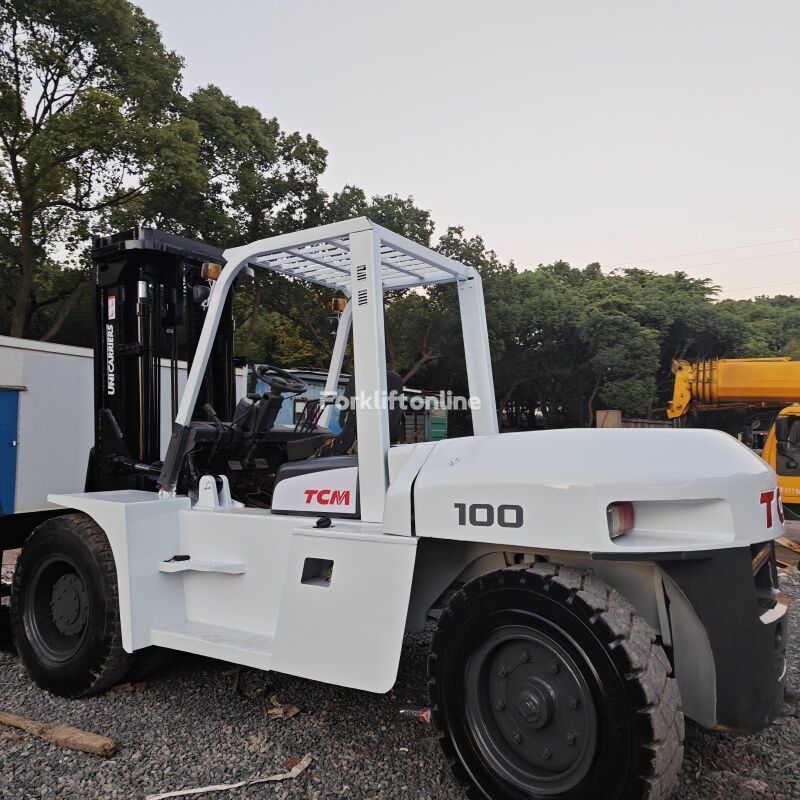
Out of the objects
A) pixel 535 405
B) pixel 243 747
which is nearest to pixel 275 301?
pixel 535 405

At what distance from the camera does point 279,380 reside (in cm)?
422

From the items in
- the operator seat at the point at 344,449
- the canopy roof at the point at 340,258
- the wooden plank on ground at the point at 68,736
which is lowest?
the wooden plank on ground at the point at 68,736

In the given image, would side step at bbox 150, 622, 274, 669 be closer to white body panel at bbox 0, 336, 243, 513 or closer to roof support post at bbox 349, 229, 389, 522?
roof support post at bbox 349, 229, 389, 522

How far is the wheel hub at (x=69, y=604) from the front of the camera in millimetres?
4125

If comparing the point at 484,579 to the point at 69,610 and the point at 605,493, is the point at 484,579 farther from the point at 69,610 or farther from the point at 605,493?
the point at 69,610

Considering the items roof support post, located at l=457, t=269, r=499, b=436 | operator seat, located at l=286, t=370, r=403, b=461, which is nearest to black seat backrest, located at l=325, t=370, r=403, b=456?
operator seat, located at l=286, t=370, r=403, b=461

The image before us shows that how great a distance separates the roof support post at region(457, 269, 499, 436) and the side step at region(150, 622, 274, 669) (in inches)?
71.9

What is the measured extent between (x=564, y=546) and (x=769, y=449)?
10877mm

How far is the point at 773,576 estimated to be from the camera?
3.02 meters

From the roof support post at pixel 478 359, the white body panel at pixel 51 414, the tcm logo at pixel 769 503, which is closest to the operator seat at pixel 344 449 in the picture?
the roof support post at pixel 478 359

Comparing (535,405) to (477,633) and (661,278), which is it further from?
(477,633)

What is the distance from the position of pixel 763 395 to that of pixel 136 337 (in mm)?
11650

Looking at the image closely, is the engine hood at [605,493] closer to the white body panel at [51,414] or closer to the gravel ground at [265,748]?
the gravel ground at [265,748]

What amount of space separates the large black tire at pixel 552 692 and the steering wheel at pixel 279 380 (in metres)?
1.85
